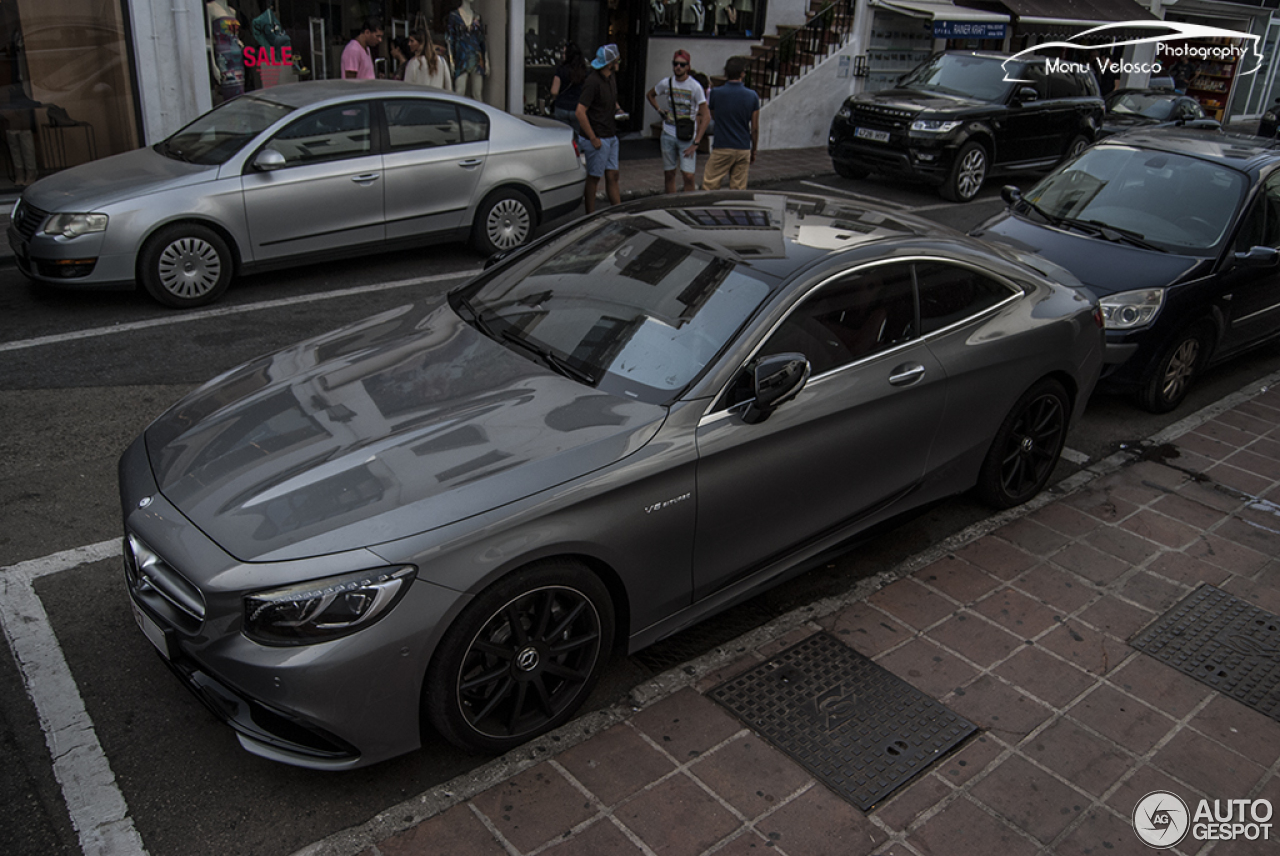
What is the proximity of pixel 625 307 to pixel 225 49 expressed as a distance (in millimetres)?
10077

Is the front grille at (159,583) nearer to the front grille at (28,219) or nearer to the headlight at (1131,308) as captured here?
the front grille at (28,219)

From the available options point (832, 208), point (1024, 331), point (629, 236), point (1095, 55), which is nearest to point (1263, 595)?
point (1024, 331)

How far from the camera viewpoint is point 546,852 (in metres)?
3.16

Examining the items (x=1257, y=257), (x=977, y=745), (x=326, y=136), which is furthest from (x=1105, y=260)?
(x=326, y=136)

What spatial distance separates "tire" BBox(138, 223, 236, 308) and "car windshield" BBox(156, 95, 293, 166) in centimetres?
64

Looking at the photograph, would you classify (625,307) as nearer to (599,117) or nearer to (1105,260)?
(1105,260)

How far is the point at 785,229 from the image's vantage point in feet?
15.1

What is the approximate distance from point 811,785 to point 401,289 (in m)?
6.27

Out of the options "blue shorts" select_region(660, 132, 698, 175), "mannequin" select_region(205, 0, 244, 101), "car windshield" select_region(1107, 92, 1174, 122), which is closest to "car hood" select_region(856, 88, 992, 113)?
"blue shorts" select_region(660, 132, 698, 175)

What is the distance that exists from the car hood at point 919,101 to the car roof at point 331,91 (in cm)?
706

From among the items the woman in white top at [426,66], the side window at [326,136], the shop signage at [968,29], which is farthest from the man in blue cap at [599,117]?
the shop signage at [968,29]

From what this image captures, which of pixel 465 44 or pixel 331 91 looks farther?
pixel 465 44

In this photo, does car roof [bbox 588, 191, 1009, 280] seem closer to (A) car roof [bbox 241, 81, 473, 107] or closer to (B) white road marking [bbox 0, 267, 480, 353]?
(B) white road marking [bbox 0, 267, 480, 353]

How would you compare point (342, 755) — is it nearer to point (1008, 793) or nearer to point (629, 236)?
point (1008, 793)
